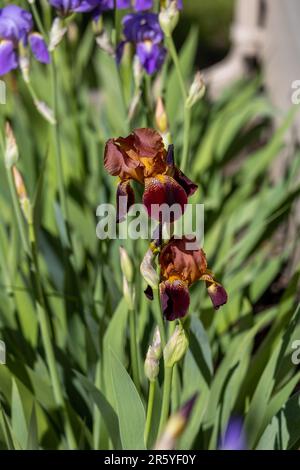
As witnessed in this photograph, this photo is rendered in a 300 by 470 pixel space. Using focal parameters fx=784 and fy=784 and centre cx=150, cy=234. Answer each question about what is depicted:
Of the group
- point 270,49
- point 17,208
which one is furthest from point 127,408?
point 270,49

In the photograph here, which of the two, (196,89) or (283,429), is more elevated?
(196,89)

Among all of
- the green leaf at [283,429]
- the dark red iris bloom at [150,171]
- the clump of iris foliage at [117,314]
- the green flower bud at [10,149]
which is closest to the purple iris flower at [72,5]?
the clump of iris foliage at [117,314]

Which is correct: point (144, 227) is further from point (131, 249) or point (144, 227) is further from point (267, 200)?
point (267, 200)

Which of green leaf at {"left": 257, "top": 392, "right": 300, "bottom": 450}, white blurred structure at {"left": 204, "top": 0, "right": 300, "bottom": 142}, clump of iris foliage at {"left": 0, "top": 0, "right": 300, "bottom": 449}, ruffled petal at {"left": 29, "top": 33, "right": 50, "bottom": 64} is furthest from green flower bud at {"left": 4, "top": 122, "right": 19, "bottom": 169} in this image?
white blurred structure at {"left": 204, "top": 0, "right": 300, "bottom": 142}

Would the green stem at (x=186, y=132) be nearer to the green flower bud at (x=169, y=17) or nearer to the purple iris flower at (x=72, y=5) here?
the green flower bud at (x=169, y=17)

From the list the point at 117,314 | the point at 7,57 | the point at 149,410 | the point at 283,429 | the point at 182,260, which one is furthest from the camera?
the point at 7,57

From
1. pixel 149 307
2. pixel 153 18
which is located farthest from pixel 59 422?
pixel 153 18

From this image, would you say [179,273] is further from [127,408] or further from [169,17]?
[169,17]
